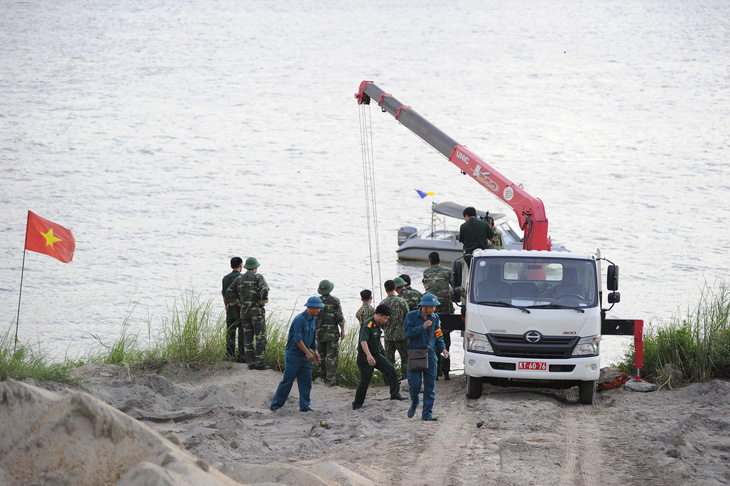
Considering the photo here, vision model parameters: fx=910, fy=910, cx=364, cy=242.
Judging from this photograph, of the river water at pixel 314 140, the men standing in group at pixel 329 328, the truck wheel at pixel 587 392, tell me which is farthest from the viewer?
the river water at pixel 314 140

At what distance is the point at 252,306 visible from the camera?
14.6 m

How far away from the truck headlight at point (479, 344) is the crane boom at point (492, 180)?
9.83ft

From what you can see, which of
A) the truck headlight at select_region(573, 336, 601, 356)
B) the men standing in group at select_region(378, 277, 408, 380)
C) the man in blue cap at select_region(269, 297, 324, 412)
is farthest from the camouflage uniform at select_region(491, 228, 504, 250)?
the man in blue cap at select_region(269, 297, 324, 412)

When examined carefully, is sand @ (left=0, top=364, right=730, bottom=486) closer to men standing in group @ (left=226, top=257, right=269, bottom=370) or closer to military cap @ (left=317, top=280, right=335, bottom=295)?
men standing in group @ (left=226, top=257, right=269, bottom=370)

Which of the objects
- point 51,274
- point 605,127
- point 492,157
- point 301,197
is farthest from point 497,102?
point 51,274

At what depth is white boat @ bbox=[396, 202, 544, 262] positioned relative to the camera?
2912 cm

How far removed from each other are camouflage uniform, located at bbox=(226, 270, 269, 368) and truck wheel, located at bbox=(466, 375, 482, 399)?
3639mm

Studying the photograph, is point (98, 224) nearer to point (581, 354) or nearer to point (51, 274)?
point (51, 274)

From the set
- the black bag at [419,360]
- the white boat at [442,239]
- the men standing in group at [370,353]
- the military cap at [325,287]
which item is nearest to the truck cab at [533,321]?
the men standing in group at [370,353]

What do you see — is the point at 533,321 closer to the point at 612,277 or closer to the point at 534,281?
the point at 534,281

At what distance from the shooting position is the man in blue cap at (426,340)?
38.0 feet

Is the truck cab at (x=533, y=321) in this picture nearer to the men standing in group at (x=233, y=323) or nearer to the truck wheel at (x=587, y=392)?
the truck wheel at (x=587, y=392)

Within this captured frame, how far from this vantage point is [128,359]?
1543cm

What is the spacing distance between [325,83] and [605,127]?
2126cm
